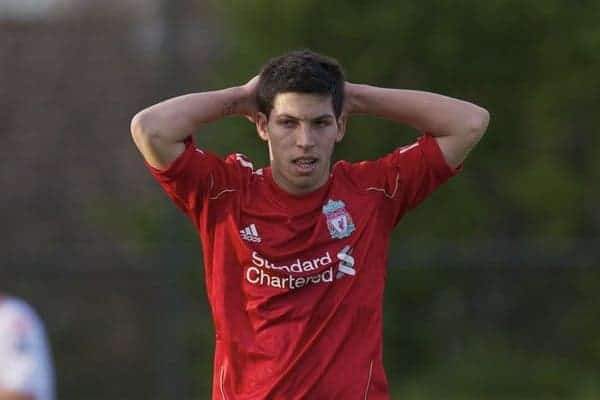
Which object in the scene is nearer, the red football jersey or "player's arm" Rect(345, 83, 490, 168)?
the red football jersey

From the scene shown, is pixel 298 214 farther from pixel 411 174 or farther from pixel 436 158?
pixel 436 158

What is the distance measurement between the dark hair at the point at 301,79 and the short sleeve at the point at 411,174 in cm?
29

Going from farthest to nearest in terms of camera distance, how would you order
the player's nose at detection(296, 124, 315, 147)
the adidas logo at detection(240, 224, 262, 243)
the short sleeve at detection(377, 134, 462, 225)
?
1. the short sleeve at detection(377, 134, 462, 225)
2. the adidas logo at detection(240, 224, 262, 243)
3. the player's nose at detection(296, 124, 315, 147)

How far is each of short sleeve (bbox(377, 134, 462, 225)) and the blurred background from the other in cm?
519

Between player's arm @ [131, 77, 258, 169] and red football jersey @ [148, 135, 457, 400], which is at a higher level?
player's arm @ [131, 77, 258, 169]

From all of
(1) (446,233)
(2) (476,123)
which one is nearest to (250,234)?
(2) (476,123)

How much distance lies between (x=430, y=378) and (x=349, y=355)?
5.68 meters

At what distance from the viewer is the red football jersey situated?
4.92 metres

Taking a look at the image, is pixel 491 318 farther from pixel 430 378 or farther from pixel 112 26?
pixel 112 26

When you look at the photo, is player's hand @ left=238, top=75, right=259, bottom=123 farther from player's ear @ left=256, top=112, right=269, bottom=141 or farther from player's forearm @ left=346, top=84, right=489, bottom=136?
player's forearm @ left=346, top=84, right=489, bottom=136

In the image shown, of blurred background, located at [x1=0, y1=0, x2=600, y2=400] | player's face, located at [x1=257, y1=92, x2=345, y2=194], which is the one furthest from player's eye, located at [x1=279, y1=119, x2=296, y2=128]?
blurred background, located at [x1=0, y1=0, x2=600, y2=400]

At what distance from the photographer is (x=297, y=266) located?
4.96 metres

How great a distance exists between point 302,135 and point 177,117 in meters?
0.47

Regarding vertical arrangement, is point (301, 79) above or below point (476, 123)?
above
